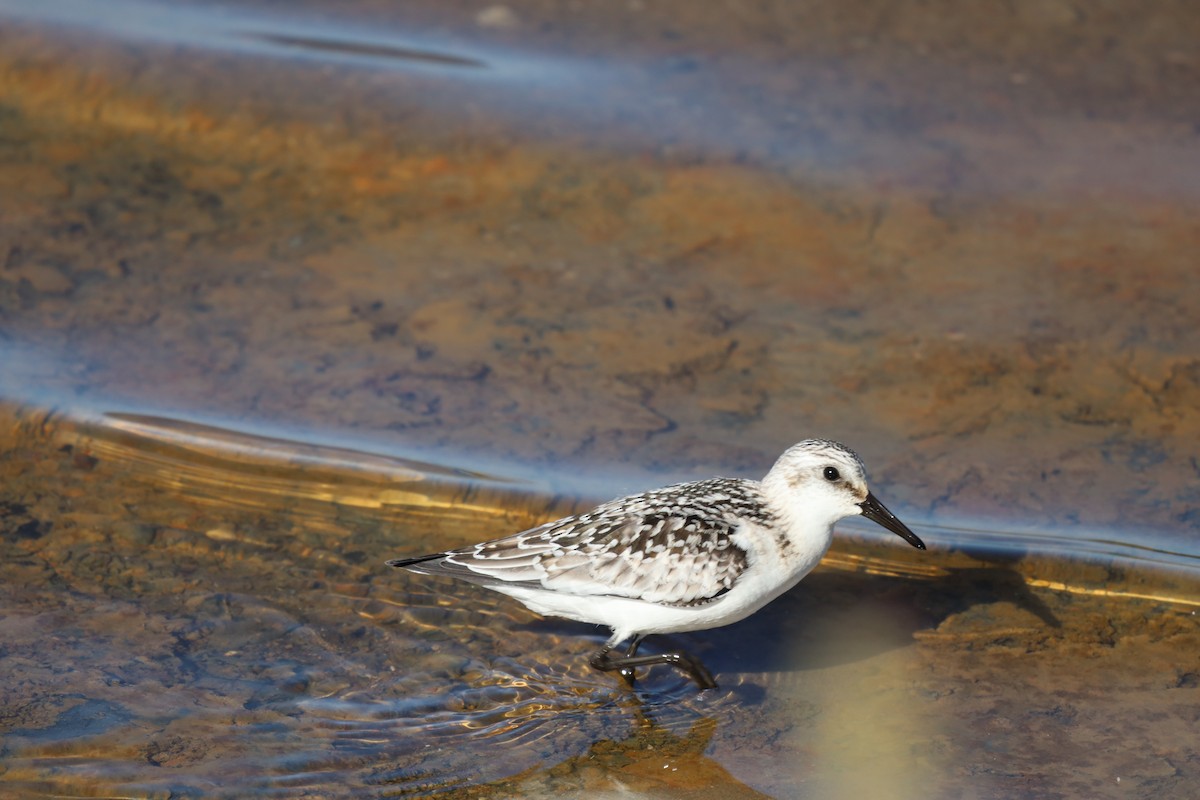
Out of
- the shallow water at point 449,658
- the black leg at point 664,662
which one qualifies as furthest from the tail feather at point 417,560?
the black leg at point 664,662

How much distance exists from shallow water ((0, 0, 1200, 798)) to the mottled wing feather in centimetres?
52

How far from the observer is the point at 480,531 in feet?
24.0

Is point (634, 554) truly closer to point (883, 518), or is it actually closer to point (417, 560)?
point (417, 560)

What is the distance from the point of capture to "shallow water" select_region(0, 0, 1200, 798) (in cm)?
612

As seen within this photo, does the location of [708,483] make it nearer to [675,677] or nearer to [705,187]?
[675,677]

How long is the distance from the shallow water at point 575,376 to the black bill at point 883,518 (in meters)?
0.62

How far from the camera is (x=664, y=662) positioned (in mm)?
6477

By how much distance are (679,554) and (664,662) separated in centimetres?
60

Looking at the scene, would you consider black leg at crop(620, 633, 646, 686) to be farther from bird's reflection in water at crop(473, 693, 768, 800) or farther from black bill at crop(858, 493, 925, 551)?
black bill at crop(858, 493, 925, 551)

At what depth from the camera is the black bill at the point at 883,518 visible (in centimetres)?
641

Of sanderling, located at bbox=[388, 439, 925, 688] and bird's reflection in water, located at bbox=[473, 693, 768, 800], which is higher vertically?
sanderling, located at bbox=[388, 439, 925, 688]

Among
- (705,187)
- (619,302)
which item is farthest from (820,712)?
(705,187)

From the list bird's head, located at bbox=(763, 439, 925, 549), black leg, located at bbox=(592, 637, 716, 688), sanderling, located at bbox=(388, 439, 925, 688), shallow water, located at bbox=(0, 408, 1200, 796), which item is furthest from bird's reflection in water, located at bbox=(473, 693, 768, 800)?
bird's head, located at bbox=(763, 439, 925, 549)

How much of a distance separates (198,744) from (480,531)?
6.53 feet
